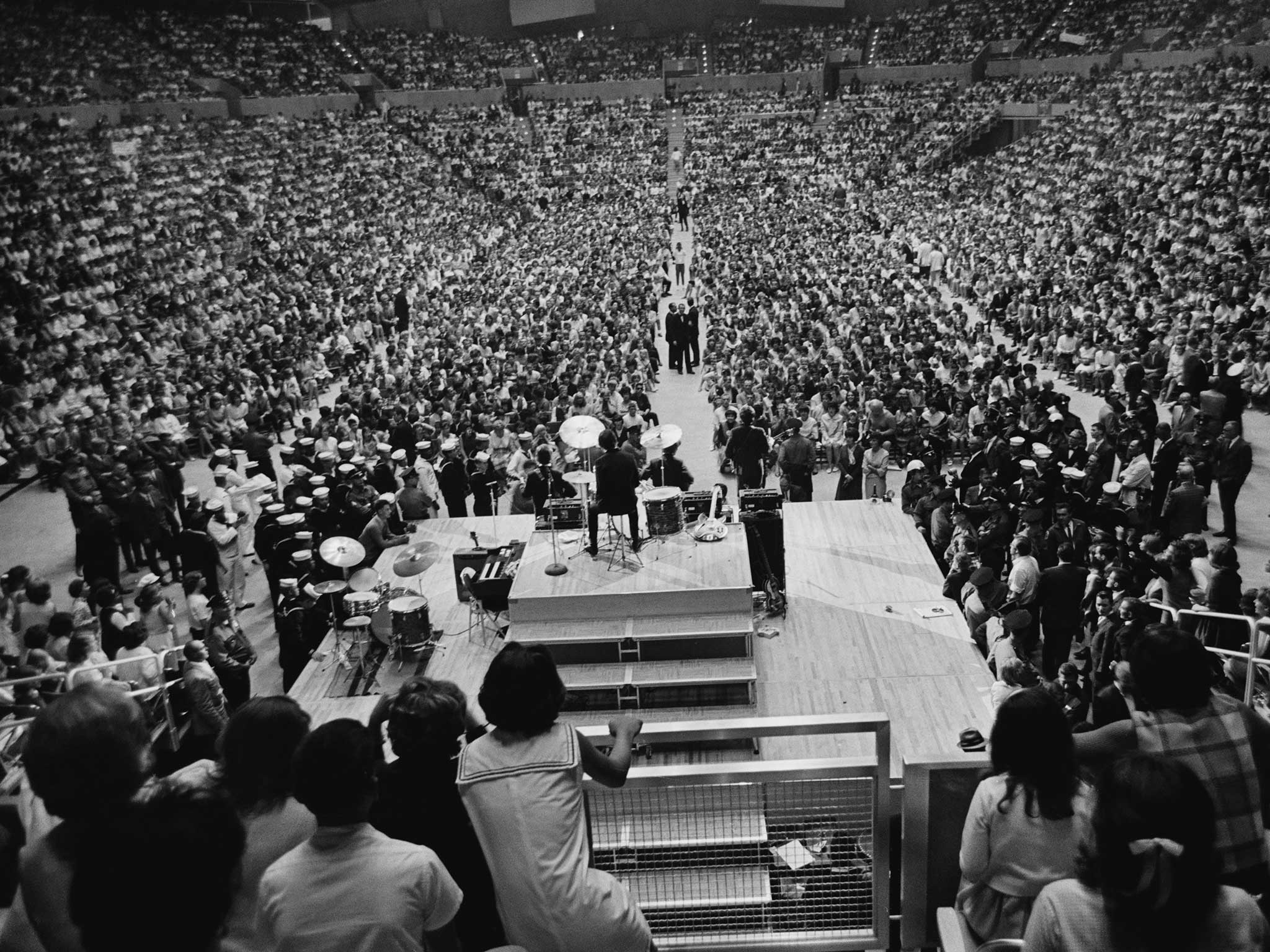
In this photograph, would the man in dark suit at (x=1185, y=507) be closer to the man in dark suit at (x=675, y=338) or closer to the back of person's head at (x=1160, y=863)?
the back of person's head at (x=1160, y=863)

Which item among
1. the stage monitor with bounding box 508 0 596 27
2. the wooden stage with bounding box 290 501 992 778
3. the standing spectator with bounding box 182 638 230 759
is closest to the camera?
the standing spectator with bounding box 182 638 230 759

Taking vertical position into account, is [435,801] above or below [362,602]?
above

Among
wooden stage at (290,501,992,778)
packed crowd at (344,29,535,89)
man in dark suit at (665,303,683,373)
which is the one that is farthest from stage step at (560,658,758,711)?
packed crowd at (344,29,535,89)

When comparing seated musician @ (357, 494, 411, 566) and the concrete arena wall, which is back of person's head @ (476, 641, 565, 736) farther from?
the concrete arena wall

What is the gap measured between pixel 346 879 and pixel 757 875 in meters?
1.55

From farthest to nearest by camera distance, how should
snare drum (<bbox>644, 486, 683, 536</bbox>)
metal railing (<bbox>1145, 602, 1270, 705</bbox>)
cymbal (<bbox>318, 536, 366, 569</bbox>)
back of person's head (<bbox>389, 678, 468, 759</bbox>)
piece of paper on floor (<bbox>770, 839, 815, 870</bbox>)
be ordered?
1. snare drum (<bbox>644, 486, 683, 536</bbox>)
2. cymbal (<bbox>318, 536, 366, 569</bbox>)
3. metal railing (<bbox>1145, 602, 1270, 705</bbox>)
4. piece of paper on floor (<bbox>770, 839, 815, 870</bbox>)
5. back of person's head (<bbox>389, 678, 468, 759</bbox>)

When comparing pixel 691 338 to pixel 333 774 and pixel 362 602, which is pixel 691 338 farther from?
pixel 333 774

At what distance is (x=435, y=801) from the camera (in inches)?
105

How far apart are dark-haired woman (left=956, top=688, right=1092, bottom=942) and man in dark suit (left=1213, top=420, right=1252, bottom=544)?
29.1 feet

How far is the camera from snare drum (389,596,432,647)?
8594 millimetres

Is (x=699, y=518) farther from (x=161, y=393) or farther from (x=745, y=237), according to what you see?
(x=745, y=237)

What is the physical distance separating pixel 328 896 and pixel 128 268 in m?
23.2

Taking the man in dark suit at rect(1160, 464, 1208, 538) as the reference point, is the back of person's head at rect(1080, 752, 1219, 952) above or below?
above

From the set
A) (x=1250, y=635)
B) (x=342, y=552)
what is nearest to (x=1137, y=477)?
(x=1250, y=635)
